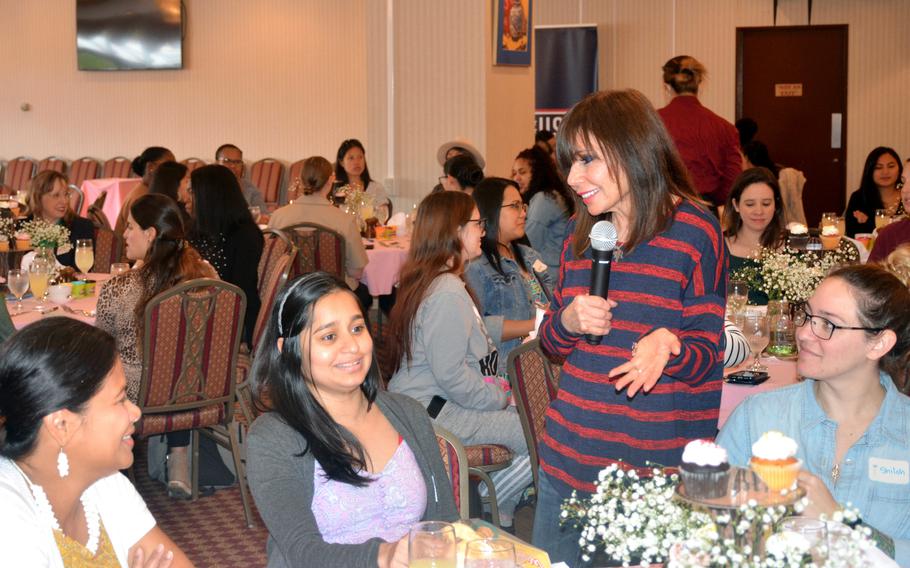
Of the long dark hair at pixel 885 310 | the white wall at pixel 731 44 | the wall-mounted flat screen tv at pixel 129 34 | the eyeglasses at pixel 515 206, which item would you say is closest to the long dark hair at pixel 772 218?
the eyeglasses at pixel 515 206

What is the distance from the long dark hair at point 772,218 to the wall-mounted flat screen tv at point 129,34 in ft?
32.0

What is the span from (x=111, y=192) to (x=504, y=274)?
805cm

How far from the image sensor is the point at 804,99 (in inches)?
461

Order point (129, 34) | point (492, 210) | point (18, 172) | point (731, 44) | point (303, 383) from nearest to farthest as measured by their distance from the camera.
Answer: point (303, 383) → point (492, 210) → point (731, 44) → point (129, 34) → point (18, 172)

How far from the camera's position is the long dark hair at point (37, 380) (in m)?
1.92

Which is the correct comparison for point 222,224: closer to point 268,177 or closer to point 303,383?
point 303,383

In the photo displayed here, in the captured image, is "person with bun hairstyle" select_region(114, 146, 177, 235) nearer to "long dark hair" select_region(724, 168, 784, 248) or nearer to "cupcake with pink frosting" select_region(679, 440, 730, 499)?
"long dark hair" select_region(724, 168, 784, 248)

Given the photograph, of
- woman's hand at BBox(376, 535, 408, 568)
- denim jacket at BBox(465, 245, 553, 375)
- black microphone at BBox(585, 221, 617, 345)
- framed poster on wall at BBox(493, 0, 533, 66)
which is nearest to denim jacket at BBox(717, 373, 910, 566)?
black microphone at BBox(585, 221, 617, 345)

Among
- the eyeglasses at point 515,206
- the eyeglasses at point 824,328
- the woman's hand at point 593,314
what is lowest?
the eyeglasses at point 824,328

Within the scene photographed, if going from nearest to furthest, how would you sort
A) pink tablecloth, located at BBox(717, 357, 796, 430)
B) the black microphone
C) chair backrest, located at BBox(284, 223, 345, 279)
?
the black microphone < pink tablecloth, located at BBox(717, 357, 796, 430) < chair backrest, located at BBox(284, 223, 345, 279)

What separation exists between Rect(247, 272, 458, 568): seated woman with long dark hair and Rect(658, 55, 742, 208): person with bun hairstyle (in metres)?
4.78

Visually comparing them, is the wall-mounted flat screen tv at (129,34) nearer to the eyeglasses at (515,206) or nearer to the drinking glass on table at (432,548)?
the eyeglasses at (515,206)

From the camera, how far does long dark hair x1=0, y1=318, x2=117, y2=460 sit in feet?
6.29

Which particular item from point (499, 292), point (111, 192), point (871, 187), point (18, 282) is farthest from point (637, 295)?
point (111, 192)
